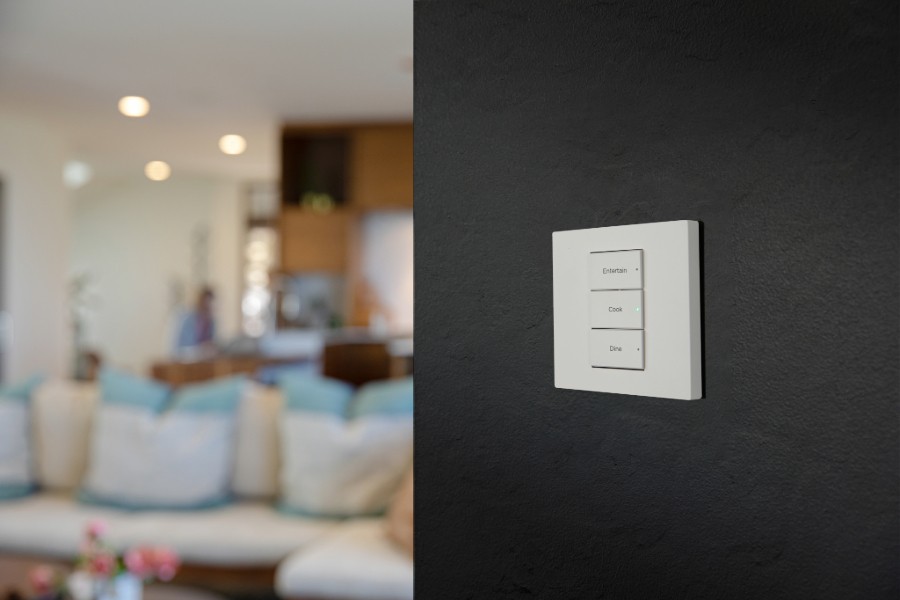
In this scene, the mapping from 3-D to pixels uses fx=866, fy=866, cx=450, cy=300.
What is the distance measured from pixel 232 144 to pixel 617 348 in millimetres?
7275

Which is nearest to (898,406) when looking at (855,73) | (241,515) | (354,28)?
(855,73)

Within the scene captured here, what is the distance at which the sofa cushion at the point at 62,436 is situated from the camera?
3725 mm

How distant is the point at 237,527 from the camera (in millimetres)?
3211

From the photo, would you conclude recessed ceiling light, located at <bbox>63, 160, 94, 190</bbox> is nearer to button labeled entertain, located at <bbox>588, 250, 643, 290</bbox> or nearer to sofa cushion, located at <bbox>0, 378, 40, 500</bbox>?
sofa cushion, located at <bbox>0, 378, 40, 500</bbox>

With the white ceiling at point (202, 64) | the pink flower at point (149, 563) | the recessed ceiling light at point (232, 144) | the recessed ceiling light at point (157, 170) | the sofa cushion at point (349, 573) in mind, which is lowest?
the sofa cushion at point (349, 573)

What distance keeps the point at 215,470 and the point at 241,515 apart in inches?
8.9

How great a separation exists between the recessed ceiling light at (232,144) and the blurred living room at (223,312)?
5 cm

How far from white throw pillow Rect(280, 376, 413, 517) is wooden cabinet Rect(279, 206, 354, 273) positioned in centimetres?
341

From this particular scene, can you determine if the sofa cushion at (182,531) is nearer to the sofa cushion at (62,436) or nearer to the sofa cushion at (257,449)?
the sofa cushion at (257,449)

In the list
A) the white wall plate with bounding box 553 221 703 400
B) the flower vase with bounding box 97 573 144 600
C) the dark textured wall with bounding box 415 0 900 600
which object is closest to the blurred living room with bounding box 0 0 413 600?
the flower vase with bounding box 97 573 144 600

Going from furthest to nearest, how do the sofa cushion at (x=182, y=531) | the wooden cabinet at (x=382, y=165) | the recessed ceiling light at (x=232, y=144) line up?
1. the recessed ceiling light at (x=232, y=144)
2. the wooden cabinet at (x=382, y=165)
3. the sofa cushion at (x=182, y=531)

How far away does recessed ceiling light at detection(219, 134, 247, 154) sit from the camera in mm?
7156

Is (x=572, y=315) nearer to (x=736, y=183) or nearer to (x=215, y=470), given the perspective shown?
(x=736, y=183)

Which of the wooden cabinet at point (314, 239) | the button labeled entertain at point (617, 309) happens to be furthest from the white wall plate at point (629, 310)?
the wooden cabinet at point (314, 239)
